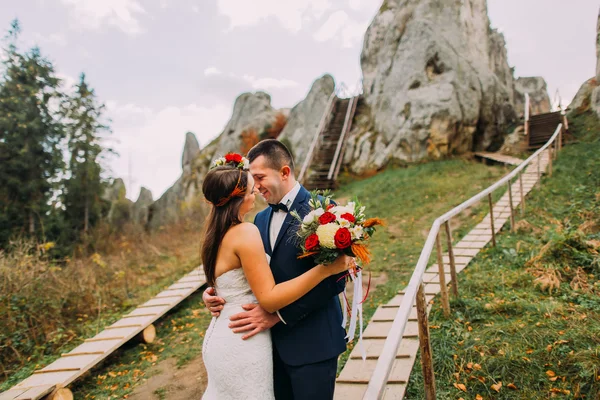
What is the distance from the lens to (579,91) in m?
17.6

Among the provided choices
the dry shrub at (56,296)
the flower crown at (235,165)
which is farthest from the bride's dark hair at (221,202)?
the dry shrub at (56,296)

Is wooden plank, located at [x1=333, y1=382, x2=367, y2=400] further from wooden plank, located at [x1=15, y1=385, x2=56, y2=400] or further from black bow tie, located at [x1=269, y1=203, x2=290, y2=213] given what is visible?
wooden plank, located at [x1=15, y1=385, x2=56, y2=400]

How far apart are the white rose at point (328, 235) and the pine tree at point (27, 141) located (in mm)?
19552

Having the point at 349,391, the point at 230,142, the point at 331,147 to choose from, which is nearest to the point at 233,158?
the point at 349,391

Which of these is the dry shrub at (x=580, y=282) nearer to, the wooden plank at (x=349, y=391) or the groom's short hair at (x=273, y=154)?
the wooden plank at (x=349, y=391)

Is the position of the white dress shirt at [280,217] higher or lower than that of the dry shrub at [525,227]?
higher

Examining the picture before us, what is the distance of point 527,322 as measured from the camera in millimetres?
3885

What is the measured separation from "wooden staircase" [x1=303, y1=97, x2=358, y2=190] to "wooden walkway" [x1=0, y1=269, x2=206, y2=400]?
29.6 feet

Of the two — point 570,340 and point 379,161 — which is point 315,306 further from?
point 379,161

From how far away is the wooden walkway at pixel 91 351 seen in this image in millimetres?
4090

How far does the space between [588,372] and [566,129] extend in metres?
15.2

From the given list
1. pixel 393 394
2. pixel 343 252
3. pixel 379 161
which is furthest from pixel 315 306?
pixel 379 161

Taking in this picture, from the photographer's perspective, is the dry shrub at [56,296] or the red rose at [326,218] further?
the dry shrub at [56,296]

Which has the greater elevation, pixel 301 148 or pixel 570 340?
pixel 301 148
